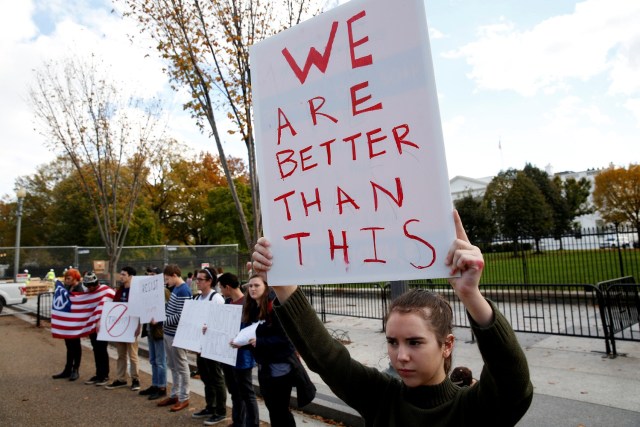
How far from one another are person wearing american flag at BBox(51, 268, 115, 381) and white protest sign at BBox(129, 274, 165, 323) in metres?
1.13

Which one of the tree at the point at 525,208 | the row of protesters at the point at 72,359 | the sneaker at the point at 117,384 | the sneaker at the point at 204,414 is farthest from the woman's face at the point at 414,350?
the tree at the point at 525,208

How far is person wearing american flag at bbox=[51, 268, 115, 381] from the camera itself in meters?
7.80

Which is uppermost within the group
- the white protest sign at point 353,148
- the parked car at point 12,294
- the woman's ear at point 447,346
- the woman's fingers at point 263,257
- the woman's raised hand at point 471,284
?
the white protest sign at point 353,148

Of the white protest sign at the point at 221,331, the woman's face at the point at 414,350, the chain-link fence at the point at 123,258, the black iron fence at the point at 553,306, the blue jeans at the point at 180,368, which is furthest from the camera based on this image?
the chain-link fence at the point at 123,258

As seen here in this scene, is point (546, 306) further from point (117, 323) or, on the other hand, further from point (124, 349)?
point (117, 323)

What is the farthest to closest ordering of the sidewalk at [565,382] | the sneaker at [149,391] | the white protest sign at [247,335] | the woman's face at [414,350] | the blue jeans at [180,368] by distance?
the sneaker at [149,391] → the blue jeans at [180,368] → the sidewalk at [565,382] → the white protest sign at [247,335] → the woman's face at [414,350]

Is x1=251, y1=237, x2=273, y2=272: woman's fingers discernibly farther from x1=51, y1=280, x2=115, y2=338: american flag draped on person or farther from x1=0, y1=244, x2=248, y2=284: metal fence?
x1=0, y1=244, x2=248, y2=284: metal fence

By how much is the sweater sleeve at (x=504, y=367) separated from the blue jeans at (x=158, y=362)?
611 centimetres

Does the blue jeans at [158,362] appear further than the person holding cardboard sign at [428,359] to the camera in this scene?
Yes

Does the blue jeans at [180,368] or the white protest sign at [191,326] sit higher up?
the white protest sign at [191,326]

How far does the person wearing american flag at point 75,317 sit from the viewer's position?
7805mm

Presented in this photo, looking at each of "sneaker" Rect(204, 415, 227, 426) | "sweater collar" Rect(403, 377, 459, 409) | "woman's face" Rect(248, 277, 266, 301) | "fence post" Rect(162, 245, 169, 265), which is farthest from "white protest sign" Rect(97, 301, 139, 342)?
"fence post" Rect(162, 245, 169, 265)

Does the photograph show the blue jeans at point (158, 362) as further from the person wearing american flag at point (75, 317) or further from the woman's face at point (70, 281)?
the woman's face at point (70, 281)

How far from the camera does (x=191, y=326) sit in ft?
18.7
